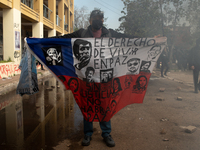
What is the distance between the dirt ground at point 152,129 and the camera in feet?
Result: 10.2

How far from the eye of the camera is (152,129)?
3.79 metres

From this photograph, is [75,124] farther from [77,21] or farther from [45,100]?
[77,21]

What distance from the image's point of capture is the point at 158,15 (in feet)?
68.6

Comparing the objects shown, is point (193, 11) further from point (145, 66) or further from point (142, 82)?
point (142, 82)

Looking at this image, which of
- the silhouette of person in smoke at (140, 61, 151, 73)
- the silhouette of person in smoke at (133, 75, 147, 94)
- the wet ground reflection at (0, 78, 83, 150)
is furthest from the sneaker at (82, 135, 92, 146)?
the silhouette of person in smoke at (140, 61, 151, 73)

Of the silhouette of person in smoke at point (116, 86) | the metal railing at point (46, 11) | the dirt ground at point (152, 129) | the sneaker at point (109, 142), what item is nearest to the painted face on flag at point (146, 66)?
the silhouette of person in smoke at point (116, 86)

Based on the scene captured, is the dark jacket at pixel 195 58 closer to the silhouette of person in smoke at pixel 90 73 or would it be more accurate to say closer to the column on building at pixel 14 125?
the silhouette of person in smoke at pixel 90 73

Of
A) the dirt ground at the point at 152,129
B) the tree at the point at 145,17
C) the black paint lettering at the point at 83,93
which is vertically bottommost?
the dirt ground at the point at 152,129

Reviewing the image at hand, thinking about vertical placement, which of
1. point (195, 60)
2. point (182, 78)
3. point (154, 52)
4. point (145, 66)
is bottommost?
point (182, 78)

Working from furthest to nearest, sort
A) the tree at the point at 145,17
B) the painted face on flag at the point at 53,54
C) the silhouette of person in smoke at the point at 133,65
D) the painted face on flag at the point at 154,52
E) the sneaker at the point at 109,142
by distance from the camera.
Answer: the tree at the point at 145,17 → the painted face on flag at the point at 154,52 → the silhouette of person in smoke at the point at 133,65 → the painted face on flag at the point at 53,54 → the sneaker at the point at 109,142

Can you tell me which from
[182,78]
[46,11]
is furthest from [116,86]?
[46,11]

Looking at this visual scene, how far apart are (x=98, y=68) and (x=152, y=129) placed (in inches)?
66.5

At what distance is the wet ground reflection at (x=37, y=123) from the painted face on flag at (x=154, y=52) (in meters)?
1.91

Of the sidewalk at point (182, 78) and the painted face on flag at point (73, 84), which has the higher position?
the painted face on flag at point (73, 84)
